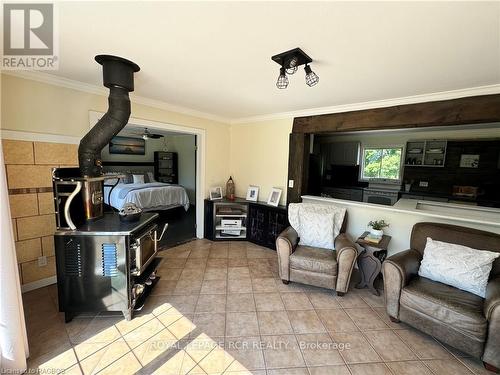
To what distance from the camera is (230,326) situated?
1.99m

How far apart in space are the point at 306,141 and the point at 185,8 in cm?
269

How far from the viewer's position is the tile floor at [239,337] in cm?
161

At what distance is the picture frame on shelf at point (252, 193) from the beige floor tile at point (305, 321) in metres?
2.21

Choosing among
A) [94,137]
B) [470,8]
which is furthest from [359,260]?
[94,137]

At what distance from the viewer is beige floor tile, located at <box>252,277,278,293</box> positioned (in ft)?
8.43

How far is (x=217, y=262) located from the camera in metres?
3.24

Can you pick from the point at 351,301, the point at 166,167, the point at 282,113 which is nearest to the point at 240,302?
the point at 351,301

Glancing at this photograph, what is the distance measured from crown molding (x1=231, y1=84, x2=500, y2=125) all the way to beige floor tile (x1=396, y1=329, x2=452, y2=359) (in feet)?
7.87

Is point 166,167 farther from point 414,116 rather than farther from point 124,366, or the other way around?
point 414,116

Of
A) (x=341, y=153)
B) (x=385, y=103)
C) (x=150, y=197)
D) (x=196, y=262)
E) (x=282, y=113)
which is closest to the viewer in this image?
(x=385, y=103)

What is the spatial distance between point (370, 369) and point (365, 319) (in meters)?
0.58

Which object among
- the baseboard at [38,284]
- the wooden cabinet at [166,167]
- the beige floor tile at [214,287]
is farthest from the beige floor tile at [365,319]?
the wooden cabinet at [166,167]

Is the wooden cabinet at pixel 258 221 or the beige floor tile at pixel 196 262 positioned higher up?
the wooden cabinet at pixel 258 221

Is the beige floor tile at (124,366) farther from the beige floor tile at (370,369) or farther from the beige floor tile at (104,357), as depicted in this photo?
the beige floor tile at (370,369)
